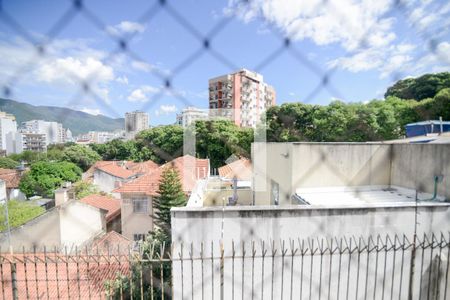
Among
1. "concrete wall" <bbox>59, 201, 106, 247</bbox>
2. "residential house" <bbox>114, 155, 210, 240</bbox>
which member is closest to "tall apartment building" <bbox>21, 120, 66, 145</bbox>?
"concrete wall" <bbox>59, 201, 106, 247</bbox>

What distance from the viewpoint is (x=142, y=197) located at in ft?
18.3

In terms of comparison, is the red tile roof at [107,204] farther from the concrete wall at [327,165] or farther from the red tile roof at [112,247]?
the concrete wall at [327,165]

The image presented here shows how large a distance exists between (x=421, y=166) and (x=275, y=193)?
1.62 metres

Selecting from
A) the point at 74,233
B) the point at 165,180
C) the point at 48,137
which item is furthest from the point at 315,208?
the point at 165,180

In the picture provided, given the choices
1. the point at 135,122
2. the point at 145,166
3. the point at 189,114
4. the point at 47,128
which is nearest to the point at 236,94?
the point at 189,114

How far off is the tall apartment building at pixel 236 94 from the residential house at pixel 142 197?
2.16 meters

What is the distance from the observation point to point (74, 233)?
3.54 meters

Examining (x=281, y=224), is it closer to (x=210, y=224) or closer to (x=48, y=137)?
(x=210, y=224)

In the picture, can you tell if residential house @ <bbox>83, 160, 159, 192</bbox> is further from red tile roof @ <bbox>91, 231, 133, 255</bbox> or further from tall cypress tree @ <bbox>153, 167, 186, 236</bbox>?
red tile roof @ <bbox>91, 231, 133, 255</bbox>

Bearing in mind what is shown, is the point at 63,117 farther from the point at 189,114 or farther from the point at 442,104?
the point at 442,104

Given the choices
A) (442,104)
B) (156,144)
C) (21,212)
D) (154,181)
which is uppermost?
(442,104)

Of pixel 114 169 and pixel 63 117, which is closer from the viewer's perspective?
pixel 63 117

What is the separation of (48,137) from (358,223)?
6.66 ft

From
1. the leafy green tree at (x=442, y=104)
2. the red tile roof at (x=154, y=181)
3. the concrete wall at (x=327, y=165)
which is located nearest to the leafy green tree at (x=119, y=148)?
the concrete wall at (x=327, y=165)
